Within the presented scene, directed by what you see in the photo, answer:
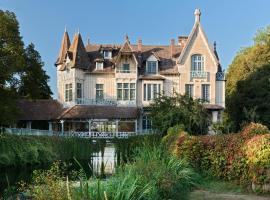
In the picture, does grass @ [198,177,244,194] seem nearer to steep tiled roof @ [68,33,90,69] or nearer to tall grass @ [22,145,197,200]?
tall grass @ [22,145,197,200]

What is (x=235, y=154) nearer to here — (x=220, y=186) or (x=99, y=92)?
(x=220, y=186)

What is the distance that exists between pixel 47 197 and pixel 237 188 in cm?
768

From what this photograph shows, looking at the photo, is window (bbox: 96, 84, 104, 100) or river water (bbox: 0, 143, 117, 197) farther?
window (bbox: 96, 84, 104, 100)

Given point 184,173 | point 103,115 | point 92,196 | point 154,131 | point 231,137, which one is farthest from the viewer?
point 103,115

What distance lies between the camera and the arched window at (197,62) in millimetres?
46656

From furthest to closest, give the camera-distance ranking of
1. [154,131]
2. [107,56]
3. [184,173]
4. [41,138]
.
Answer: [107,56] → [154,131] → [41,138] → [184,173]

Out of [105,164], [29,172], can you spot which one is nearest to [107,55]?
[29,172]

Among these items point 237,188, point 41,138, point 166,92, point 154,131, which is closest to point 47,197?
point 237,188

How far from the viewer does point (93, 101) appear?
45.5 meters

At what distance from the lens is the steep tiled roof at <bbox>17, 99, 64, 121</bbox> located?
43.9 metres

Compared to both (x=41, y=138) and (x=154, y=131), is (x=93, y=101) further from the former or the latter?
(x=41, y=138)

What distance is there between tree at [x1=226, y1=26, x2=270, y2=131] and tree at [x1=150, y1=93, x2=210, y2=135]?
10.2 m

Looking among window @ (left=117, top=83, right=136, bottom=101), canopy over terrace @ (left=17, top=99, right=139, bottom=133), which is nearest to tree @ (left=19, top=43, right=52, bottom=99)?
canopy over terrace @ (left=17, top=99, right=139, bottom=133)

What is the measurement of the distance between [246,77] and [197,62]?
6.92 meters
